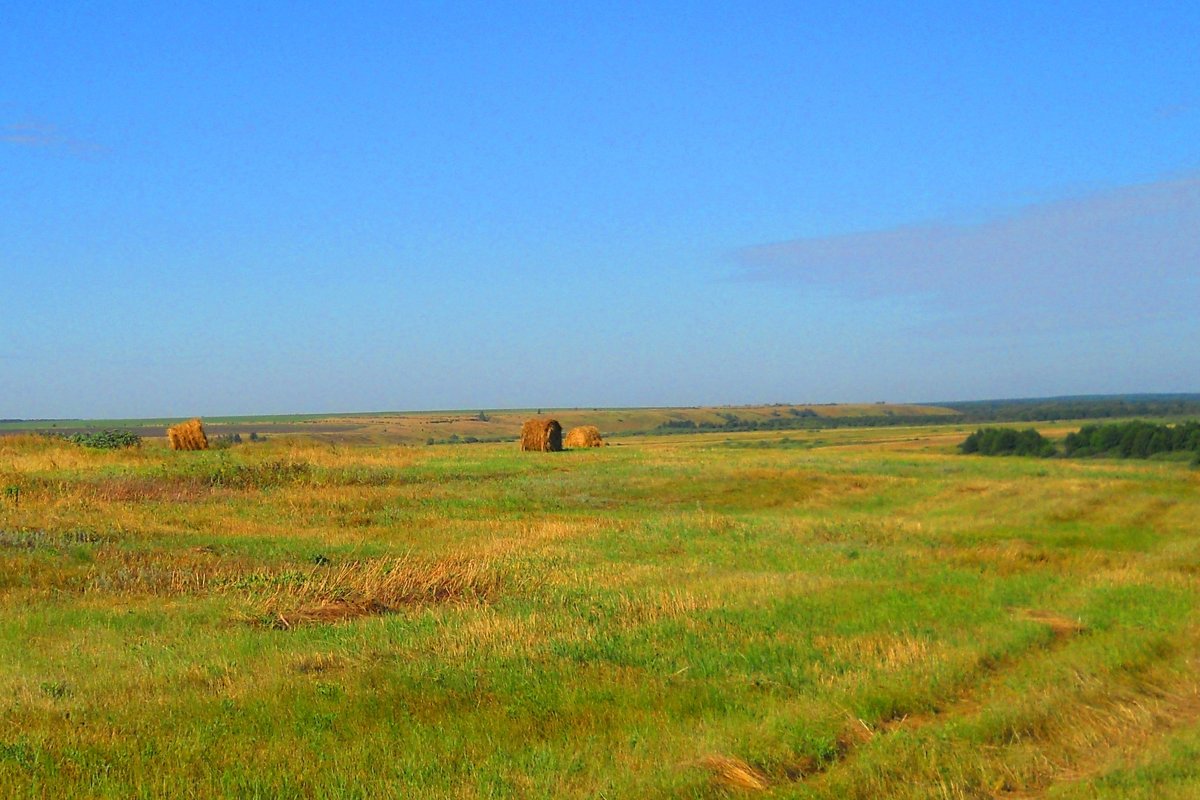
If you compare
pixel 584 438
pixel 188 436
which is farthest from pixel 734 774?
pixel 584 438

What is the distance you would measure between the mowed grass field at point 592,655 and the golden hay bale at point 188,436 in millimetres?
18935

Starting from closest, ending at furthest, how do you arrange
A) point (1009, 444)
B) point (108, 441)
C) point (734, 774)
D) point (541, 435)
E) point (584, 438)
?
1. point (734, 774)
2. point (108, 441)
3. point (541, 435)
4. point (1009, 444)
5. point (584, 438)

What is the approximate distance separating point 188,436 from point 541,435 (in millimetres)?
14050

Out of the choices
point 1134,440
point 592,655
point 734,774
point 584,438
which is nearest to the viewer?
point 734,774

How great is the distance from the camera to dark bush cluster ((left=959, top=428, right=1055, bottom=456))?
46.1 metres

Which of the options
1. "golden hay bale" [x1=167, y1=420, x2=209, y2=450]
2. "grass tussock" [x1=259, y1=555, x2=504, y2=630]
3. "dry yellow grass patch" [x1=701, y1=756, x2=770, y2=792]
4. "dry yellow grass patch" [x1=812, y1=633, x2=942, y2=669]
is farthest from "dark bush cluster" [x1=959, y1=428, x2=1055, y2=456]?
"dry yellow grass patch" [x1=701, y1=756, x2=770, y2=792]

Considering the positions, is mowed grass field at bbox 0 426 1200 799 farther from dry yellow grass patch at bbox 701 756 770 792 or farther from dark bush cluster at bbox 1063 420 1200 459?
dark bush cluster at bbox 1063 420 1200 459

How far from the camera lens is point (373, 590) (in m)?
13.4

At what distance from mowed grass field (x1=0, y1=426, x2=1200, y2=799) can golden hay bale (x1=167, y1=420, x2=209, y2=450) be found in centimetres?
1894

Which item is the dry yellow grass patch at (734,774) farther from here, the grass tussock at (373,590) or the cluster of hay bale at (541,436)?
the cluster of hay bale at (541,436)

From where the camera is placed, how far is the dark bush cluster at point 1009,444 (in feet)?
151

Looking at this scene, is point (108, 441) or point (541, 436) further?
point (541, 436)

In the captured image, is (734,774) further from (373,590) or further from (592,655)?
(373,590)

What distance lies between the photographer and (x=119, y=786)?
688 centimetres
